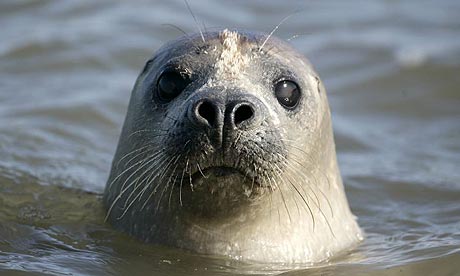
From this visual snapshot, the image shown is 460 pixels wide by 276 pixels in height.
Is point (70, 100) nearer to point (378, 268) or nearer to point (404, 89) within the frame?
point (404, 89)

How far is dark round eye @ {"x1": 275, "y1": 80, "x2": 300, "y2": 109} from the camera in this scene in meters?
5.30

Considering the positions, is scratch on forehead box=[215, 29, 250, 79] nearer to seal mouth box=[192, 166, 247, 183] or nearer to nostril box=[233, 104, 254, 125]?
nostril box=[233, 104, 254, 125]

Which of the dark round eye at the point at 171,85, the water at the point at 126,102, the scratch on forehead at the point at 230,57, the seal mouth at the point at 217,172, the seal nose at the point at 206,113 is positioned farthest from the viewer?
the water at the point at 126,102

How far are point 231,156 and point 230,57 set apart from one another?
0.74m

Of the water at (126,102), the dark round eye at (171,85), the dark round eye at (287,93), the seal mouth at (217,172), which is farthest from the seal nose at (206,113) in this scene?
the water at (126,102)

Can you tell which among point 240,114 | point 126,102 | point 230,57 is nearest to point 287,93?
point 230,57

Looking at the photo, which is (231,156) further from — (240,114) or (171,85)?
(171,85)

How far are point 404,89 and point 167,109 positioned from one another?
5.13 meters

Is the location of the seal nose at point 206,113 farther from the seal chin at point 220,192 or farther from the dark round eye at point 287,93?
the dark round eye at point 287,93

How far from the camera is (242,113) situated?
15.5 feet

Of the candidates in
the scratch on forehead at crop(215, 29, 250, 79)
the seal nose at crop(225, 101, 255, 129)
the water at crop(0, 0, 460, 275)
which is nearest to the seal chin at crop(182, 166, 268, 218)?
the seal nose at crop(225, 101, 255, 129)

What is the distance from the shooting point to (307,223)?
18.0 ft

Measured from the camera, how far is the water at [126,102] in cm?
548

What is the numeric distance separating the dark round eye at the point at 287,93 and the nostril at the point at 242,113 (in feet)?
1.84
